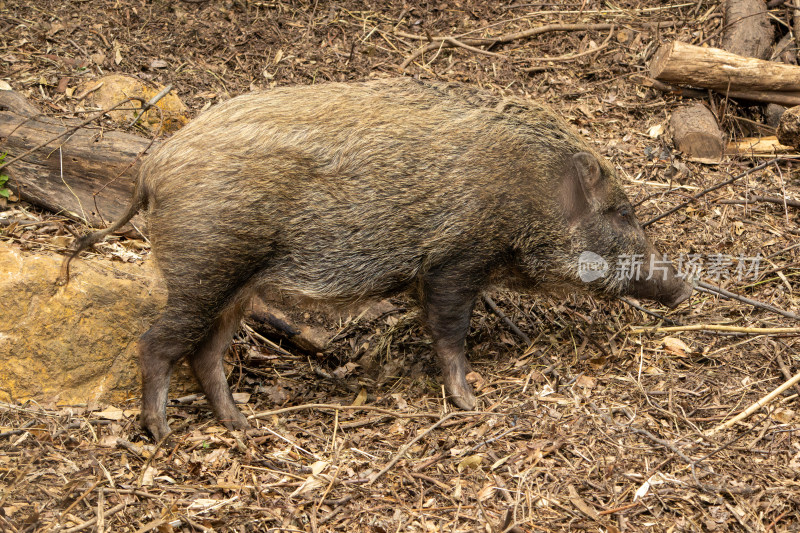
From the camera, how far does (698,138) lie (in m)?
6.91

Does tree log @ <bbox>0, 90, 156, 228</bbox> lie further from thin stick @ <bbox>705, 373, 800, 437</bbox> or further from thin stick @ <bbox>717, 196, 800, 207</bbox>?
thin stick @ <bbox>717, 196, 800, 207</bbox>

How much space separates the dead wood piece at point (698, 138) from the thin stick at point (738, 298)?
5.26 ft

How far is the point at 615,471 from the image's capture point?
4074 mm

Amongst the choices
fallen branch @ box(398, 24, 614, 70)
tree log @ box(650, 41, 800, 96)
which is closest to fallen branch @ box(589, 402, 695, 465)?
tree log @ box(650, 41, 800, 96)

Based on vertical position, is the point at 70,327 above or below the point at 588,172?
below

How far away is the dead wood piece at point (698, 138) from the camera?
22.7ft

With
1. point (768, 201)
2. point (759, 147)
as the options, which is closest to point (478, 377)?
point (768, 201)

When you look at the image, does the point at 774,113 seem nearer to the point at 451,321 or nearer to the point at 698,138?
the point at 698,138

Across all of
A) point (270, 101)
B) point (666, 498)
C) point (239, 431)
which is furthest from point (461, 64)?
point (666, 498)

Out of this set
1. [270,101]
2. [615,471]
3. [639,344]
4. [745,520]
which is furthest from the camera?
[639,344]

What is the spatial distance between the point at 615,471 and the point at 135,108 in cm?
453

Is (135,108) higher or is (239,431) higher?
(135,108)

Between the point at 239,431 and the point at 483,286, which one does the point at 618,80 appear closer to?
the point at 483,286

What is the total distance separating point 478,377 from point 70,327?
2.53m
